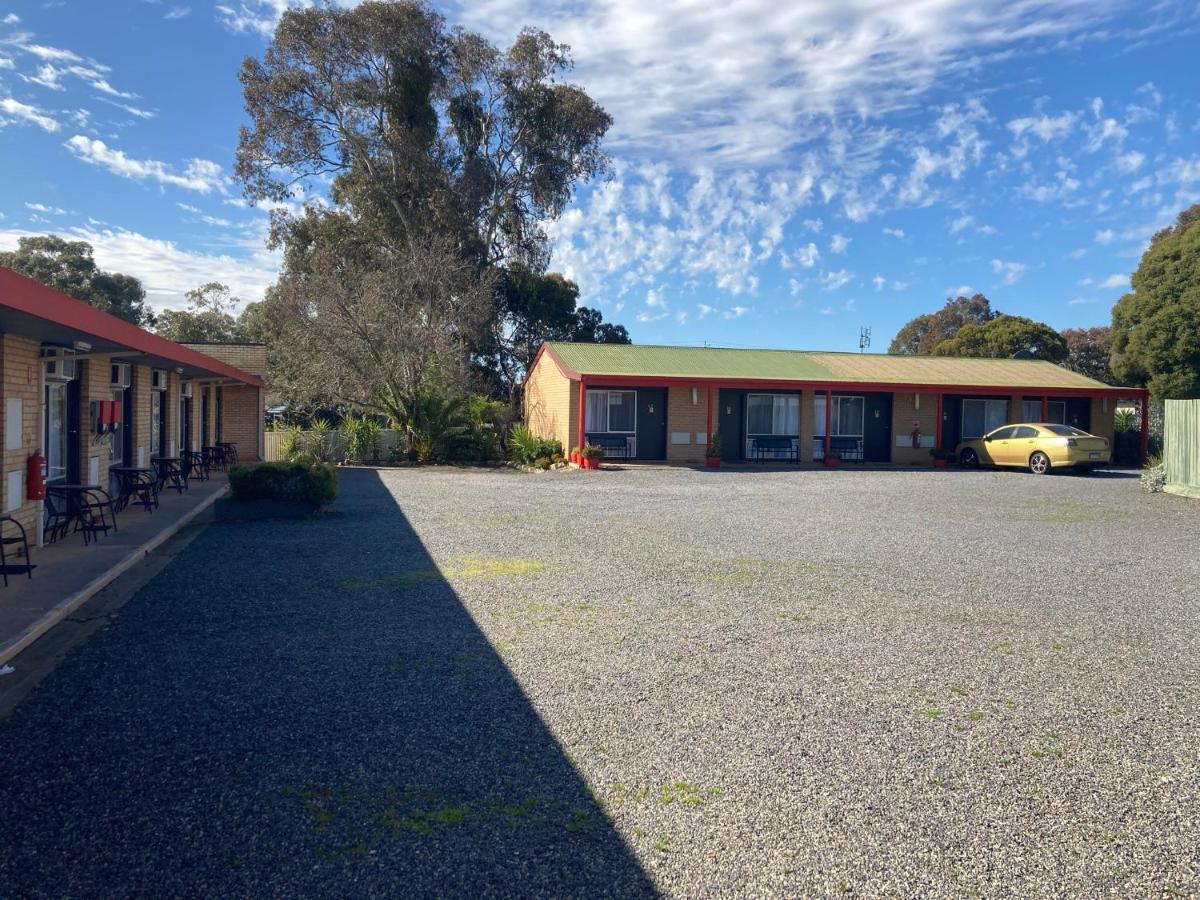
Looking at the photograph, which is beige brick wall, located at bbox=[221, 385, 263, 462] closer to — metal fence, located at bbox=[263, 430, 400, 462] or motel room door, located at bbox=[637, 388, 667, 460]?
metal fence, located at bbox=[263, 430, 400, 462]

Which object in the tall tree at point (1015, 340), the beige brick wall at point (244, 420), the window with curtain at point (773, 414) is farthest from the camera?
the tall tree at point (1015, 340)

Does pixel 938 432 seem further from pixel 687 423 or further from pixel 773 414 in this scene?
pixel 687 423

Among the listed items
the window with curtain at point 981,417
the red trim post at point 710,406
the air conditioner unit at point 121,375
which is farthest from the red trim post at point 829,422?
the air conditioner unit at point 121,375

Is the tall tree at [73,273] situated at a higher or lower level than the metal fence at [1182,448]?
higher

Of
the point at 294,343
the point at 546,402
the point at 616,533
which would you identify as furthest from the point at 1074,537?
the point at 294,343

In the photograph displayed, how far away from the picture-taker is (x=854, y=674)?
5781 mm

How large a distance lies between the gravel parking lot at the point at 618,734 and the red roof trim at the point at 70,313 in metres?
2.47

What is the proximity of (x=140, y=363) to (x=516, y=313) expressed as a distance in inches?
999

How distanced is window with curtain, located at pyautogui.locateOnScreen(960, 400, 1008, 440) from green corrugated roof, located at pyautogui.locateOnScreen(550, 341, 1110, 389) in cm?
75

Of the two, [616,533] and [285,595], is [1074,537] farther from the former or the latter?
[285,595]

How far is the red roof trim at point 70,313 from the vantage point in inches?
253

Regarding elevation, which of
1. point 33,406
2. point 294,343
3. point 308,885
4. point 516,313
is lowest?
point 308,885

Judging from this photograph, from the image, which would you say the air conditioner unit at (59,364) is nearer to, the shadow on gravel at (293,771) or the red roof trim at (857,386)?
the shadow on gravel at (293,771)

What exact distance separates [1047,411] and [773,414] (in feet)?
29.9
